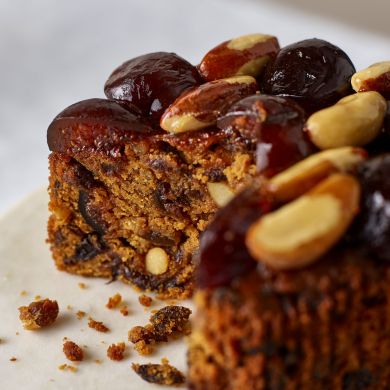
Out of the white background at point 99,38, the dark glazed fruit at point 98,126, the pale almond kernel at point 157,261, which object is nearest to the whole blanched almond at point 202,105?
the dark glazed fruit at point 98,126


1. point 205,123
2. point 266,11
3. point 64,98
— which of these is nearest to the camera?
point 205,123

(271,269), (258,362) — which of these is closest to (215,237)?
(271,269)

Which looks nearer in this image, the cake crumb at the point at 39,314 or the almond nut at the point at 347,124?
the almond nut at the point at 347,124

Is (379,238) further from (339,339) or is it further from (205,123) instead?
(205,123)

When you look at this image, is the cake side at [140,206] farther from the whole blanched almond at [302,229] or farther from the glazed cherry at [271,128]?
the whole blanched almond at [302,229]

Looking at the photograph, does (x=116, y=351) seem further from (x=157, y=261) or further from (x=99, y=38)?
(x=99, y=38)

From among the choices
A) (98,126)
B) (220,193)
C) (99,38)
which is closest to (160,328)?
(220,193)

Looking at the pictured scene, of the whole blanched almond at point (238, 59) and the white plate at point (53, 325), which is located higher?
the whole blanched almond at point (238, 59)
